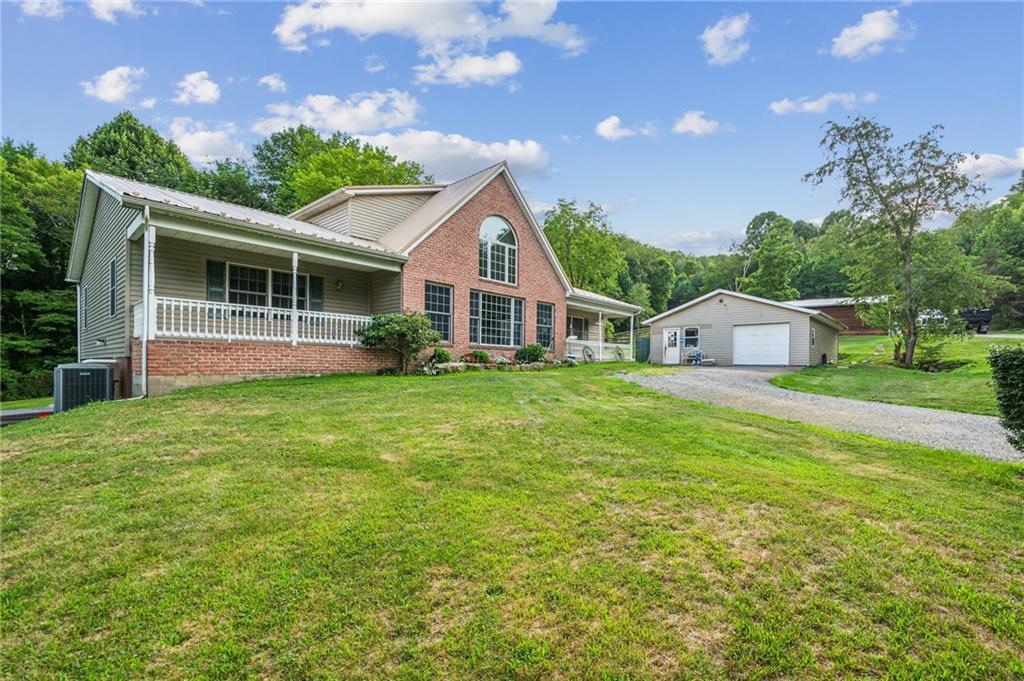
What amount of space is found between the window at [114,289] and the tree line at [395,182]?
1287 cm

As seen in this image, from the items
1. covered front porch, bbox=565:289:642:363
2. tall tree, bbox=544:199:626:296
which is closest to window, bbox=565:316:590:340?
covered front porch, bbox=565:289:642:363

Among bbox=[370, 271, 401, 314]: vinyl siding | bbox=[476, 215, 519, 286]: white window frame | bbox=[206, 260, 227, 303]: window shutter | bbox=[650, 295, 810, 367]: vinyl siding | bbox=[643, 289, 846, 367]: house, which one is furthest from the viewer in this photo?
bbox=[643, 289, 846, 367]: house

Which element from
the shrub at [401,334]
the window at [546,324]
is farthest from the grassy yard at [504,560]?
the window at [546,324]

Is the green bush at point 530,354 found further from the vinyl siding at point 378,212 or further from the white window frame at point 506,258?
the vinyl siding at point 378,212

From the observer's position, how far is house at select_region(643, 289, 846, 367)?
22.6 meters

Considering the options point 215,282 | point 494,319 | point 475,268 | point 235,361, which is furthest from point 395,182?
point 235,361

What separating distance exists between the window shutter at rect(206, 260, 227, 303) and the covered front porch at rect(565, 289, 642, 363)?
12.6m

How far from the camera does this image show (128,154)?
32344 mm

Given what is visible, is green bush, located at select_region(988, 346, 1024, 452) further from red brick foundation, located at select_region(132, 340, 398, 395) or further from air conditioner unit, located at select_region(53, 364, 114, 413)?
air conditioner unit, located at select_region(53, 364, 114, 413)

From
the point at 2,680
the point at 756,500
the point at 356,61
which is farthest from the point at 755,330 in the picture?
the point at 2,680

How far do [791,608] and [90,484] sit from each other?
552 cm

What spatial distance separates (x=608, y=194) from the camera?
3488 centimetres

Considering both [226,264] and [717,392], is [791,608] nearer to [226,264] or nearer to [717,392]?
[717,392]

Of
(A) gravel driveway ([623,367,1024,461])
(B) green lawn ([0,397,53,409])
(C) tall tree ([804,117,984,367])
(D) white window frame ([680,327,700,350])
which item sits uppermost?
(C) tall tree ([804,117,984,367])
